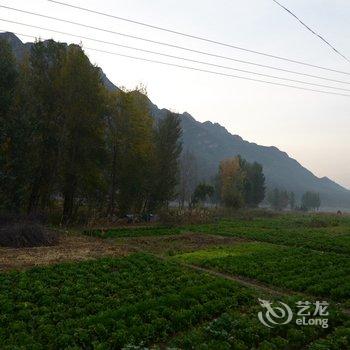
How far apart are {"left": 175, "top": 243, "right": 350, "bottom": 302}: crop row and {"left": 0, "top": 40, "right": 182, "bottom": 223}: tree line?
62.0ft

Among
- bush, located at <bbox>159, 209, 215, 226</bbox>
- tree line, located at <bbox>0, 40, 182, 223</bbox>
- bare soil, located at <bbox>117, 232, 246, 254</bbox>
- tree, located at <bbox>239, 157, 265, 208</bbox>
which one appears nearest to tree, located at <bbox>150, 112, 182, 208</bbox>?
tree line, located at <bbox>0, 40, 182, 223</bbox>

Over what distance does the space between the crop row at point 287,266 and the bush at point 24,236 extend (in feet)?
29.4

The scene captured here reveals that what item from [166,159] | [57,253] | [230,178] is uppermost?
[166,159]

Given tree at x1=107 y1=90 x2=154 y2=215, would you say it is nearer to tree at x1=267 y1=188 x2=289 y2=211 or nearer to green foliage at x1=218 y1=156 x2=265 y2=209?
green foliage at x1=218 y1=156 x2=265 y2=209

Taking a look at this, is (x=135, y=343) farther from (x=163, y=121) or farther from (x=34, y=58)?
(x=163, y=121)

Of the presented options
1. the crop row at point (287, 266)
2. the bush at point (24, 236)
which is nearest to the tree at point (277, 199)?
the crop row at point (287, 266)

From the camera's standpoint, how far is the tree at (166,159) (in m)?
56.6

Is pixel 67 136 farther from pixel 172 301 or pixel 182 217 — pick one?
pixel 172 301

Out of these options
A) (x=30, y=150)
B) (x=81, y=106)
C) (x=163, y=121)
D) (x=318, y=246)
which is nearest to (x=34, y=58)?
(x=81, y=106)

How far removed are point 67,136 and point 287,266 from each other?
26.5 m

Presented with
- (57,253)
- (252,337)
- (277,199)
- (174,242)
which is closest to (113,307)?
(252,337)

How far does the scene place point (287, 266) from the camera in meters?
22.5

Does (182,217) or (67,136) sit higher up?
(67,136)

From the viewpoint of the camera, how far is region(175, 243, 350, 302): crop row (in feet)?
59.5
